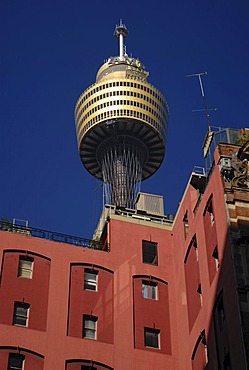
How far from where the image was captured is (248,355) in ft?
146

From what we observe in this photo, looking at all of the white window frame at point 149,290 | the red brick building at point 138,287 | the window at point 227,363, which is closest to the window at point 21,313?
the red brick building at point 138,287

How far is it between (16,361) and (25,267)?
8.75 metres

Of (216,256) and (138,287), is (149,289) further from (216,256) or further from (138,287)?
(216,256)

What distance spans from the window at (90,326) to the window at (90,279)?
2812 millimetres

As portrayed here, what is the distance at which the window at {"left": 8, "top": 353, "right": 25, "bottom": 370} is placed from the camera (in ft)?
181

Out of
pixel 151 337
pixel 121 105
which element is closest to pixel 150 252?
pixel 151 337

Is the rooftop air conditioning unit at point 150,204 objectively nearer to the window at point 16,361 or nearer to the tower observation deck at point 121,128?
the window at point 16,361

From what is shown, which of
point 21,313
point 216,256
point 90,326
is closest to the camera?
point 216,256

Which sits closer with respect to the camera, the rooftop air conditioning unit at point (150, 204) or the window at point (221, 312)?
the window at point (221, 312)

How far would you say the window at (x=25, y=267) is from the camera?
2412 inches

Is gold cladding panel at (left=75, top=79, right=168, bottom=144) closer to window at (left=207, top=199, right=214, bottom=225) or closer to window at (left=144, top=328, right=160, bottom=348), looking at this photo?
window at (left=144, top=328, right=160, bottom=348)

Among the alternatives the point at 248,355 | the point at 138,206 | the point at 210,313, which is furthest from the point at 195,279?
the point at 138,206

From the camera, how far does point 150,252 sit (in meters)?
67.1

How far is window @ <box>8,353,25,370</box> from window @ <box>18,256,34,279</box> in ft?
24.3
